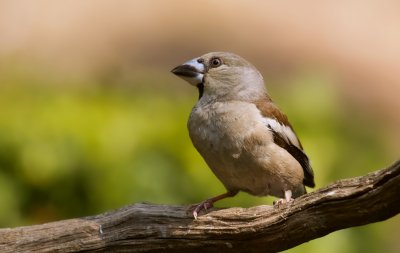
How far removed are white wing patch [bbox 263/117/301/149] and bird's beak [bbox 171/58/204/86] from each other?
58 cm

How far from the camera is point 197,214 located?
5.38 m

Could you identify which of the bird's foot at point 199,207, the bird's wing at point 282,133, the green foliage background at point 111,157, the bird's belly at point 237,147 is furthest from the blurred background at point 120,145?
the bird's foot at point 199,207

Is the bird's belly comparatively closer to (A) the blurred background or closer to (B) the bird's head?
(B) the bird's head

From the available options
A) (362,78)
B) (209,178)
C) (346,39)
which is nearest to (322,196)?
(209,178)

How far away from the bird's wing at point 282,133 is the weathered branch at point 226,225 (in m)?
0.70

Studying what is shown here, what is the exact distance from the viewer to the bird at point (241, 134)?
561 centimetres

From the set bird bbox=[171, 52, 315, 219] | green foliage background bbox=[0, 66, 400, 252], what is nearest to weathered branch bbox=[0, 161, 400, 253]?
bird bbox=[171, 52, 315, 219]

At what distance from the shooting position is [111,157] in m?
6.80

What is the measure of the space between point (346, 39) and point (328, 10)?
1.33 metres

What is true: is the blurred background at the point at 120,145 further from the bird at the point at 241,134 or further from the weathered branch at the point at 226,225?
the weathered branch at the point at 226,225

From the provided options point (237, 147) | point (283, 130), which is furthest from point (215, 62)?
point (237, 147)

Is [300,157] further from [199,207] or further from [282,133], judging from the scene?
[199,207]

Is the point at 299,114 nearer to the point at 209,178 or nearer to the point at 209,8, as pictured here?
the point at 209,178

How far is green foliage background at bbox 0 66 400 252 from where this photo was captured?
675 cm
